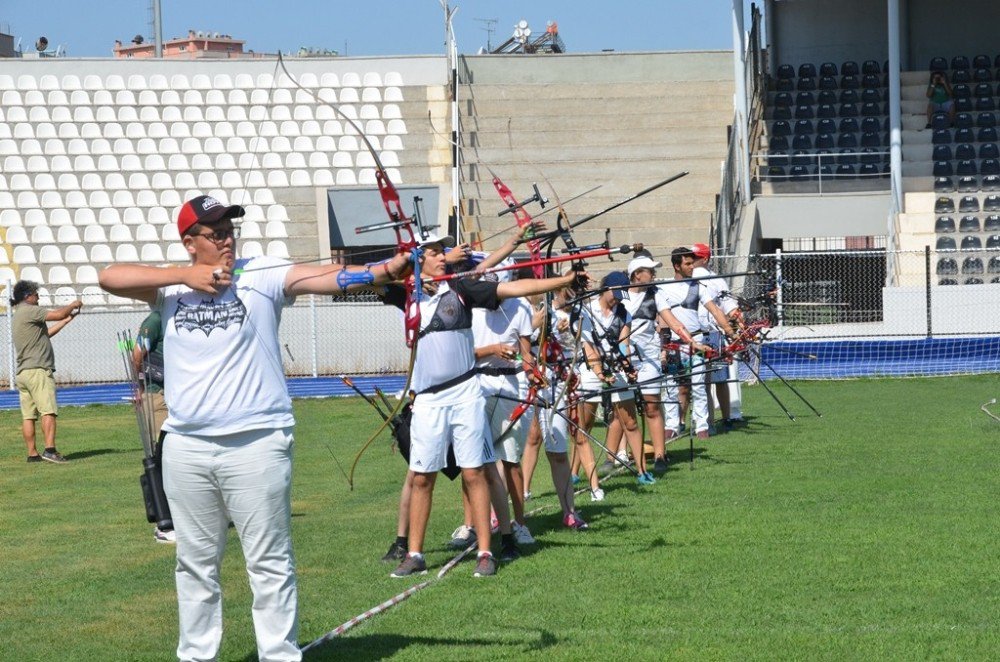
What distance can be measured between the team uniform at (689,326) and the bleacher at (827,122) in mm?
13416

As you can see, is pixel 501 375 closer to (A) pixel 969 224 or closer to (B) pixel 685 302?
(B) pixel 685 302

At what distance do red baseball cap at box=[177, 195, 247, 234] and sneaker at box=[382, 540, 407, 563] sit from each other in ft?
10.4

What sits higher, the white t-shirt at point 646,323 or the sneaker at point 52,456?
the white t-shirt at point 646,323

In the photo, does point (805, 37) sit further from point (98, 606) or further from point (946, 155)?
point (98, 606)

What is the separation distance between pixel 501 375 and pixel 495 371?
4cm

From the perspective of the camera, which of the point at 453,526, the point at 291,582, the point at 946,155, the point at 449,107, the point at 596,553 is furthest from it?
the point at 449,107

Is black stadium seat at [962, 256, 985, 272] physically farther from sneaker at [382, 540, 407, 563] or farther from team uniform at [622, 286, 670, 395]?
sneaker at [382, 540, 407, 563]

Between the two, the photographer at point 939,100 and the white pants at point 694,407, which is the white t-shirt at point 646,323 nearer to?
the white pants at point 694,407

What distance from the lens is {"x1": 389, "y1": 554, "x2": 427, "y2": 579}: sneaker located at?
7.79 meters

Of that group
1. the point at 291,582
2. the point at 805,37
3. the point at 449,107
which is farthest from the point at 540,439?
the point at 805,37

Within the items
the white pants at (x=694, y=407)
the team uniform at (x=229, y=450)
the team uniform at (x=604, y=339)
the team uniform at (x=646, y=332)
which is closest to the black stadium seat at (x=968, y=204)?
the white pants at (x=694, y=407)

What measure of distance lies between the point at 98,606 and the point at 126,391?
1612 cm

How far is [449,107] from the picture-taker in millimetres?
31281

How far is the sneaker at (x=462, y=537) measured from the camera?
8812 millimetres
